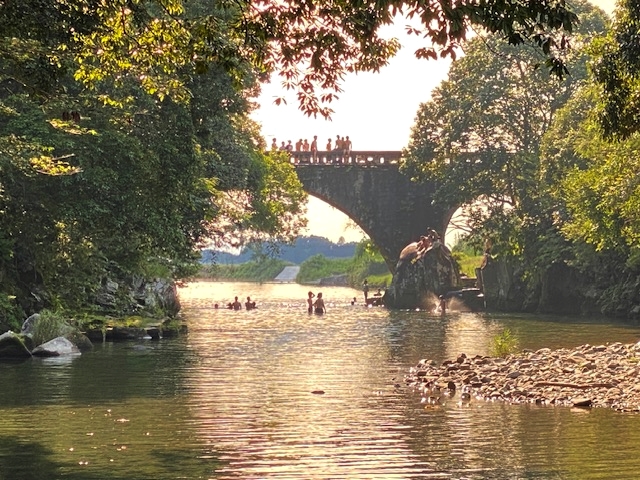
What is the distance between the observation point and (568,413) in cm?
2230

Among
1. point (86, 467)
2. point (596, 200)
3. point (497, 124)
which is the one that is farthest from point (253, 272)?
point (86, 467)

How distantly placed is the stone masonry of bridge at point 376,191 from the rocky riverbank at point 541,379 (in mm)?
45707

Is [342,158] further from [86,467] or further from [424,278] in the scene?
[86,467]

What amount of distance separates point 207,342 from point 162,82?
53.8ft

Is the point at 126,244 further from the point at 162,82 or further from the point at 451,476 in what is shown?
the point at 451,476

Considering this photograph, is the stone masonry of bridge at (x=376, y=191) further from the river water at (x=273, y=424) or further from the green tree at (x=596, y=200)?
the river water at (x=273, y=424)

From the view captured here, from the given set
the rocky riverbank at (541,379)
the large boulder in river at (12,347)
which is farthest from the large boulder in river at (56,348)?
the rocky riverbank at (541,379)

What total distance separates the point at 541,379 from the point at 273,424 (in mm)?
7355

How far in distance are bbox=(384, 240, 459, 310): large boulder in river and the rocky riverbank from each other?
1479 inches

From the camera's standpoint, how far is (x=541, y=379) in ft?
86.5

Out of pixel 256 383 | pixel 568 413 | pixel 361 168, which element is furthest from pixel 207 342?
pixel 361 168

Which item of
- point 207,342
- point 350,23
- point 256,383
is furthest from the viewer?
point 207,342

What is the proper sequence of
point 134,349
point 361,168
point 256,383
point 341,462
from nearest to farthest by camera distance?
1. point 341,462
2. point 256,383
3. point 134,349
4. point 361,168

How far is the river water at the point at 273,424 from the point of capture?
17109mm
